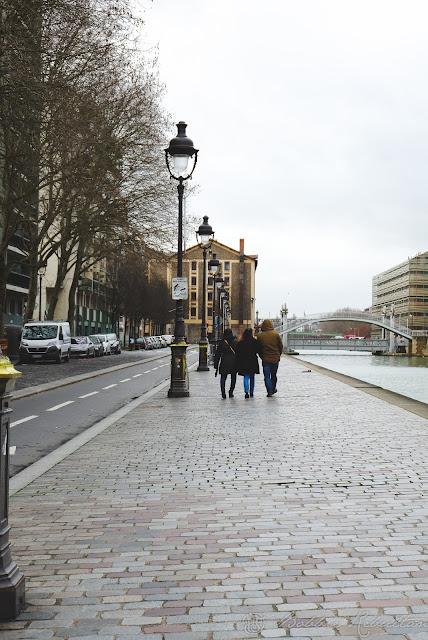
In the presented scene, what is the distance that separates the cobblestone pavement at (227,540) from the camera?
3.54 m

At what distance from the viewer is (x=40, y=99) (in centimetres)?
1712

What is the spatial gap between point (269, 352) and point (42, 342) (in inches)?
810

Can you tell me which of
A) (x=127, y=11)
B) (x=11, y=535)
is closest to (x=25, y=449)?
(x=11, y=535)

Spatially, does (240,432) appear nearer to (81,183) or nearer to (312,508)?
(312,508)

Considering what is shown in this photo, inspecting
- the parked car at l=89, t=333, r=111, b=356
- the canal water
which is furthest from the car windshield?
the parked car at l=89, t=333, r=111, b=356

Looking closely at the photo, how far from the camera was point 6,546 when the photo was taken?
3.71 metres

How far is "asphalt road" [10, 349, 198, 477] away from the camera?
9688mm

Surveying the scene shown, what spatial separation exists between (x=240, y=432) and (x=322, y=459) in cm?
246

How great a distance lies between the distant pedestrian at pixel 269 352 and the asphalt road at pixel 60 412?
122 inches

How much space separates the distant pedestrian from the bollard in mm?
12812

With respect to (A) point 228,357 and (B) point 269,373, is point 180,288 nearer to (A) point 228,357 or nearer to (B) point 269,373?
(A) point 228,357

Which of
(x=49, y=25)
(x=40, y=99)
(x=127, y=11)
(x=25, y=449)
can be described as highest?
(x=127, y=11)

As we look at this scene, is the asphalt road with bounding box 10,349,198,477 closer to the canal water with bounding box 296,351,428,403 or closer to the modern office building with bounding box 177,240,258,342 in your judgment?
the canal water with bounding box 296,351,428,403

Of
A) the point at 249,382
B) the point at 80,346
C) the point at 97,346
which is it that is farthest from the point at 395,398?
the point at 97,346
